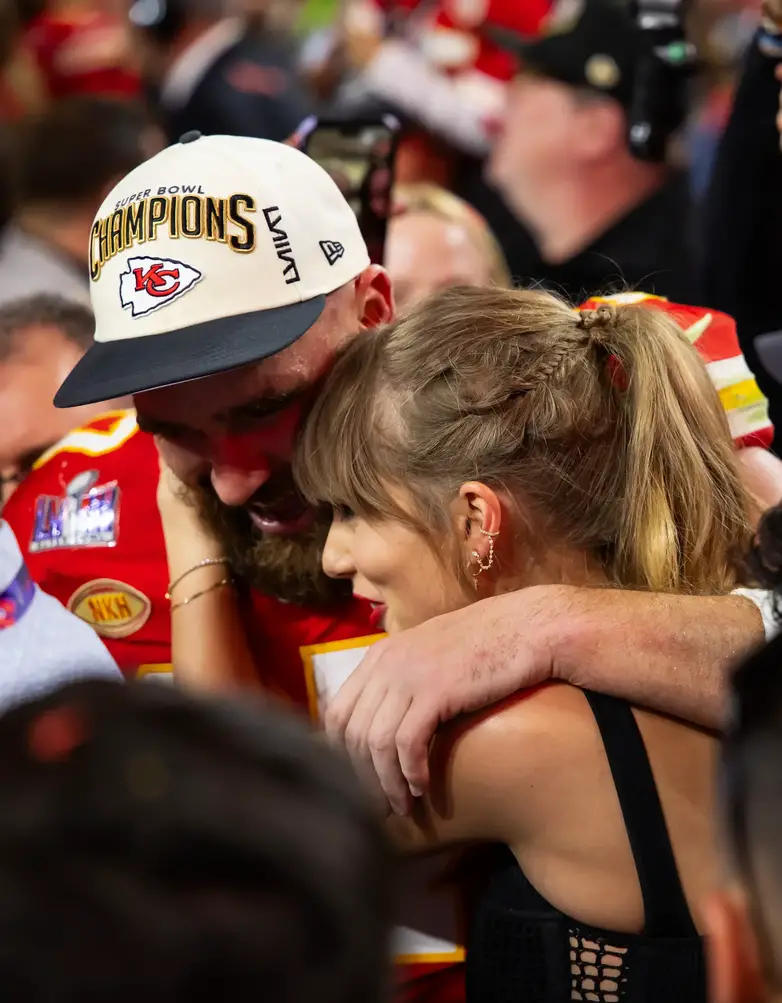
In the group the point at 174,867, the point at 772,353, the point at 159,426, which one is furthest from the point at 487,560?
the point at 174,867

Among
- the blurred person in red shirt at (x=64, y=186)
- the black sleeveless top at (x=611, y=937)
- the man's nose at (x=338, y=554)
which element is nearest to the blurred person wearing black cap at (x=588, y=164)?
the blurred person in red shirt at (x=64, y=186)

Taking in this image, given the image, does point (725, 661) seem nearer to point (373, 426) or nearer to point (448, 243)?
point (373, 426)

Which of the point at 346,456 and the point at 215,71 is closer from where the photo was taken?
Result: the point at 346,456

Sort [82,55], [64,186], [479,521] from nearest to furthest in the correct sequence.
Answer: [479,521] → [64,186] → [82,55]

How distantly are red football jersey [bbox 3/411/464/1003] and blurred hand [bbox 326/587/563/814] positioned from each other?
46cm

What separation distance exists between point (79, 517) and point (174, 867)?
1421 mm

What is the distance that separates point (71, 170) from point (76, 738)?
8.99 ft

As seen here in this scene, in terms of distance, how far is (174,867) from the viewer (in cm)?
58

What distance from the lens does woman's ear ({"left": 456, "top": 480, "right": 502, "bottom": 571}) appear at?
1369 millimetres

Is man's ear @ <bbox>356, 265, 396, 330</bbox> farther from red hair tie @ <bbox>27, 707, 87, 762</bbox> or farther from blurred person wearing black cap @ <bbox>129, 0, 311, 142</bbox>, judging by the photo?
blurred person wearing black cap @ <bbox>129, 0, 311, 142</bbox>

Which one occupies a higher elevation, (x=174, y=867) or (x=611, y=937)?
(x=174, y=867)

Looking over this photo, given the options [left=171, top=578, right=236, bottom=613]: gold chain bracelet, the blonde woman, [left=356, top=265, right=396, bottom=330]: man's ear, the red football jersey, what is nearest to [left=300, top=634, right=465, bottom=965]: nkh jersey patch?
the blonde woman

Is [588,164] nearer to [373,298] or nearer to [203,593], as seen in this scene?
[373,298]

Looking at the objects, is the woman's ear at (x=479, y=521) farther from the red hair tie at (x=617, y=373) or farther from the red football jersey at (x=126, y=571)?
the red football jersey at (x=126, y=571)
